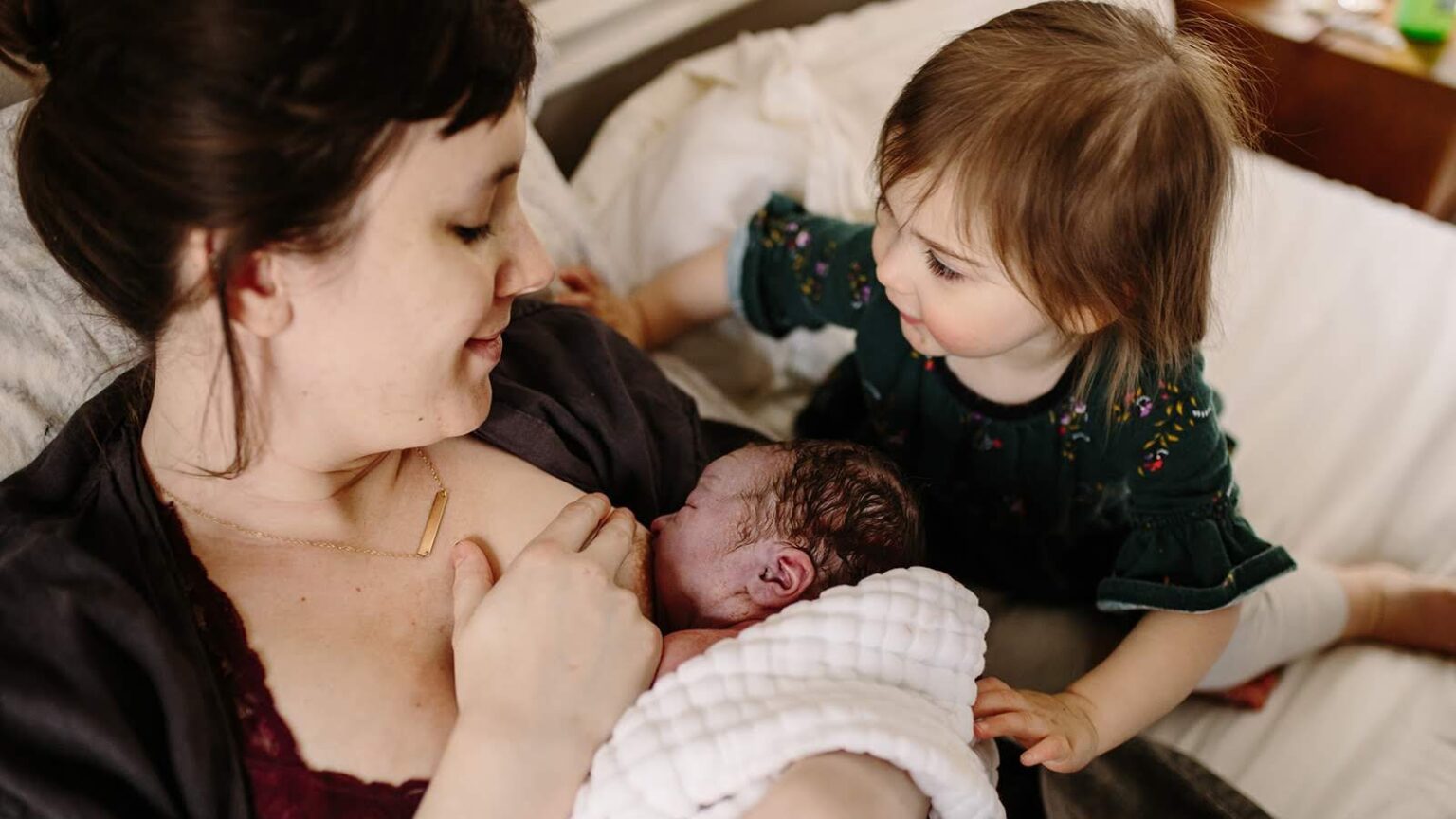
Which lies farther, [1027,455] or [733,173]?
[733,173]

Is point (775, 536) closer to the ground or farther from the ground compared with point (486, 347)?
closer to the ground

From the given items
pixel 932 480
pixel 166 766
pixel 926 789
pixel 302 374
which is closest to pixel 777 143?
pixel 932 480

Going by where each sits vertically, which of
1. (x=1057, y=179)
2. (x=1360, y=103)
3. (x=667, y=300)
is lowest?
(x=667, y=300)

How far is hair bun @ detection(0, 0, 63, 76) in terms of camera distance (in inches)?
30.8

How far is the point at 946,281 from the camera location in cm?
114

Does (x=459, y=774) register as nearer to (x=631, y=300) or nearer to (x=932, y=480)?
(x=932, y=480)

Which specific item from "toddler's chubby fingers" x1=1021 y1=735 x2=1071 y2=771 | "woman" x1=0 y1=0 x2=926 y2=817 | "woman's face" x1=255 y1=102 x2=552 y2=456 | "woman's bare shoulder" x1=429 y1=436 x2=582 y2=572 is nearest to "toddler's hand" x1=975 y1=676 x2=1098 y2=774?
"toddler's chubby fingers" x1=1021 y1=735 x2=1071 y2=771

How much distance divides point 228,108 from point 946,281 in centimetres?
→ 69

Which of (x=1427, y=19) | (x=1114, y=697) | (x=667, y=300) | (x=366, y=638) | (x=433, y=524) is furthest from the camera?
(x=1427, y=19)

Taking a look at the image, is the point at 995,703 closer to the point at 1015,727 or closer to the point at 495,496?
the point at 1015,727

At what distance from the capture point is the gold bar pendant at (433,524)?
3.47 feet

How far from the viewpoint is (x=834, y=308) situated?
4.84 ft

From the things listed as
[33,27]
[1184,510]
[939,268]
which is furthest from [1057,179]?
[33,27]

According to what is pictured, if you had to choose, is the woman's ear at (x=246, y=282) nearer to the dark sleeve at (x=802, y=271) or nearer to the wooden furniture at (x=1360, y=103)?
the dark sleeve at (x=802, y=271)
